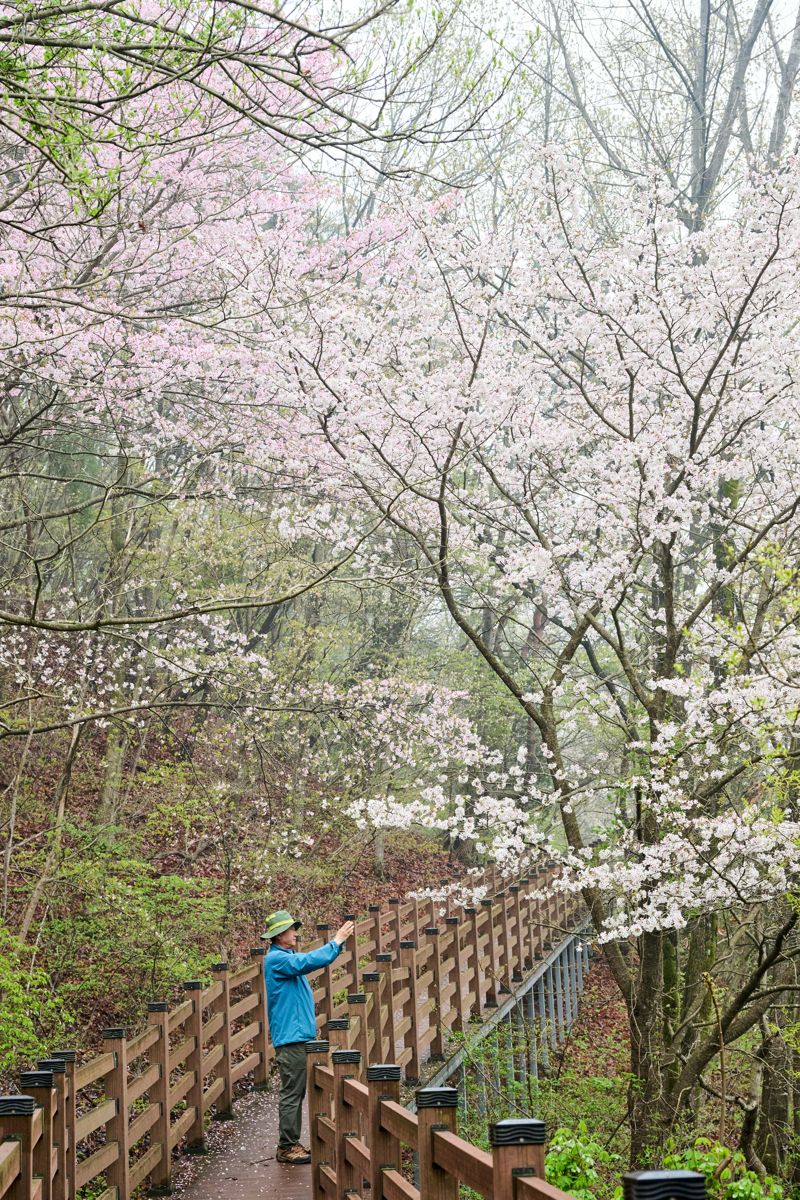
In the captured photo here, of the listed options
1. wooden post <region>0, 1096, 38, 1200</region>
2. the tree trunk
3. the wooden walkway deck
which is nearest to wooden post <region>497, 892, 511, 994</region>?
the tree trunk

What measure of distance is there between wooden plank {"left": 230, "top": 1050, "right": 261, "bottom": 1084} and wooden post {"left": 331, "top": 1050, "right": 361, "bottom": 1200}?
3.39 meters

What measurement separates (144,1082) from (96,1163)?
0.75 m

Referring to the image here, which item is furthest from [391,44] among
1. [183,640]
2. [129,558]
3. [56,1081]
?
[183,640]

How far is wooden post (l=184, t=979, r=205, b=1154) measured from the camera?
7496 millimetres

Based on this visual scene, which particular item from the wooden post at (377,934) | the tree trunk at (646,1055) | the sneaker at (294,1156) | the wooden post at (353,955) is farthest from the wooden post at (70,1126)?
the wooden post at (377,934)

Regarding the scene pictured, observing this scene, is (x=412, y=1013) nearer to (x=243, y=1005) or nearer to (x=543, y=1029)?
(x=243, y=1005)

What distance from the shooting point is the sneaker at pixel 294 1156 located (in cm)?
687

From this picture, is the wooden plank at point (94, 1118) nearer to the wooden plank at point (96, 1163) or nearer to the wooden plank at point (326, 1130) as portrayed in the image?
the wooden plank at point (96, 1163)

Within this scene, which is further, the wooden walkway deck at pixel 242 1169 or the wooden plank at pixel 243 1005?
the wooden plank at pixel 243 1005

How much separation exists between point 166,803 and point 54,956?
2.28m

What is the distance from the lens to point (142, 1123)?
658 centimetres

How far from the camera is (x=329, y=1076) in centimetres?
581

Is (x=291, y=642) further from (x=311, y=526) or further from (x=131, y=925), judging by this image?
(x=131, y=925)

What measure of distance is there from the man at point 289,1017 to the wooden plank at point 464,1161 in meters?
3.08
